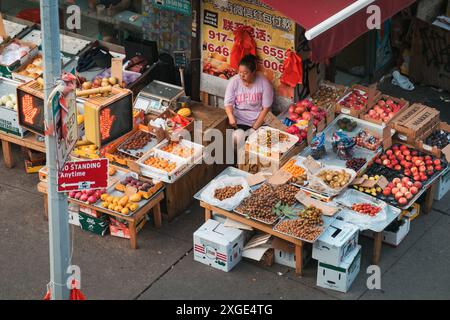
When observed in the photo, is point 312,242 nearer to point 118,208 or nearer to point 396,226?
point 396,226

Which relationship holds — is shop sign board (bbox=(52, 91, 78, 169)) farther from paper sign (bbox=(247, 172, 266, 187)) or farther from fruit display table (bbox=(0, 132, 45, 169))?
fruit display table (bbox=(0, 132, 45, 169))

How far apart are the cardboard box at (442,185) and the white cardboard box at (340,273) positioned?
1.81 m

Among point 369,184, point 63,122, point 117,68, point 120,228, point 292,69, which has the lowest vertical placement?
point 120,228

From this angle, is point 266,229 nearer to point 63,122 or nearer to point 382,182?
point 382,182

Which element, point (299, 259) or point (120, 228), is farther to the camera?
point (120, 228)

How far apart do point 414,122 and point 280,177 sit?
1972 millimetres

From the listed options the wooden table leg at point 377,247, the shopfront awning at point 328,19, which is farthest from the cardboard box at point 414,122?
the wooden table leg at point 377,247

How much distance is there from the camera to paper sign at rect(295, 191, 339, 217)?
10438 millimetres

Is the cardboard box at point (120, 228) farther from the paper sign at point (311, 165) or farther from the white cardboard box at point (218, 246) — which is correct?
the paper sign at point (311, 165)

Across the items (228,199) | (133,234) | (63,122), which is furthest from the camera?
(133,234)

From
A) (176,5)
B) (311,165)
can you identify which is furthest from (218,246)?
(176,5)

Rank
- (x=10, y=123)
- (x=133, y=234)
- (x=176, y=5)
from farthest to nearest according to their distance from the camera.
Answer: (x=176, y=5), (x=10, y=123), (x=133, y=234)

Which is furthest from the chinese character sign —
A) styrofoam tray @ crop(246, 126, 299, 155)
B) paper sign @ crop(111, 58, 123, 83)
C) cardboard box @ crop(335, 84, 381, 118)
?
paper sign @ crop(111, 58, 123, 83)

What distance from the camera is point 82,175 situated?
27.1 ft
